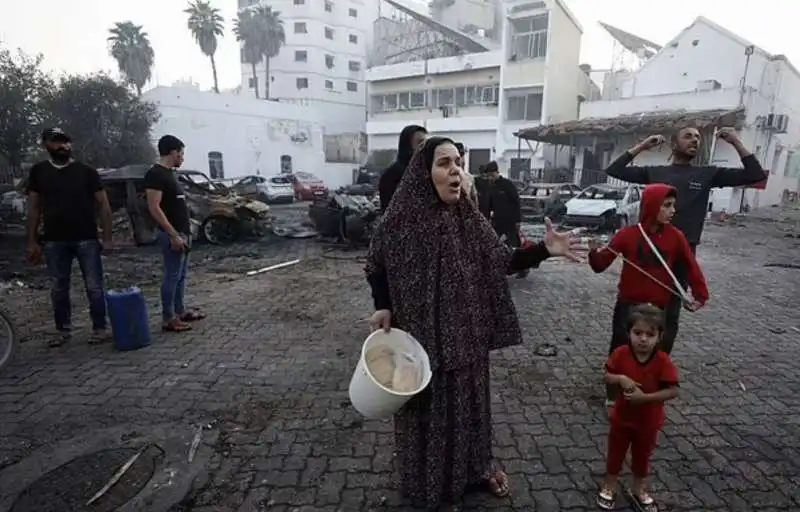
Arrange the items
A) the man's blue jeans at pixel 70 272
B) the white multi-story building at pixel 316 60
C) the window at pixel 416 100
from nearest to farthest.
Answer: the man's blue jeans at pixel 70 272
the window at pixel 416 100
the white multi-story building at pixel 316 60

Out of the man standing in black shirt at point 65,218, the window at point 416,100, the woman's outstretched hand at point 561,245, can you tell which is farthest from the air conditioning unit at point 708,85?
the man standing in black shirt at point 65,218

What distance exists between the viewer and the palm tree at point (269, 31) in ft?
138

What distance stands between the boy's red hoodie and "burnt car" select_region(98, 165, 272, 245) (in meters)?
9.68

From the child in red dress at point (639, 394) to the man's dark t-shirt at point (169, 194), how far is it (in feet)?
13.4

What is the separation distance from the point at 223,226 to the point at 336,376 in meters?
8.27

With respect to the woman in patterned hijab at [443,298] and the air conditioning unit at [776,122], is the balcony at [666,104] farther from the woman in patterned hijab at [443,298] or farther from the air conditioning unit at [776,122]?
the woman in patterned hijab at [443,298]

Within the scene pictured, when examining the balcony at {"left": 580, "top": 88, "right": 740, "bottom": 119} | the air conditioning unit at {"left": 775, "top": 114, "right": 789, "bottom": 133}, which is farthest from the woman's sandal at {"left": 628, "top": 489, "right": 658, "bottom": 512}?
the air conditioning unit at {"left": 775, "top": 114, "right": 789, "bottom": 133}

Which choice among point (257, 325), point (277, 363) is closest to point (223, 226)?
point (257, 325)

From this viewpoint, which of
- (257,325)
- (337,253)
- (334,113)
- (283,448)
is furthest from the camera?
(334,113)

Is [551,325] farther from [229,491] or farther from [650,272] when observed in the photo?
[229,491]

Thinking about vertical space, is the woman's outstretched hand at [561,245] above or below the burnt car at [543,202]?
above

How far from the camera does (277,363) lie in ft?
13.9

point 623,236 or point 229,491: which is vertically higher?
point 623,236

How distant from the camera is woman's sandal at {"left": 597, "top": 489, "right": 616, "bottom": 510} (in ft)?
7.77
